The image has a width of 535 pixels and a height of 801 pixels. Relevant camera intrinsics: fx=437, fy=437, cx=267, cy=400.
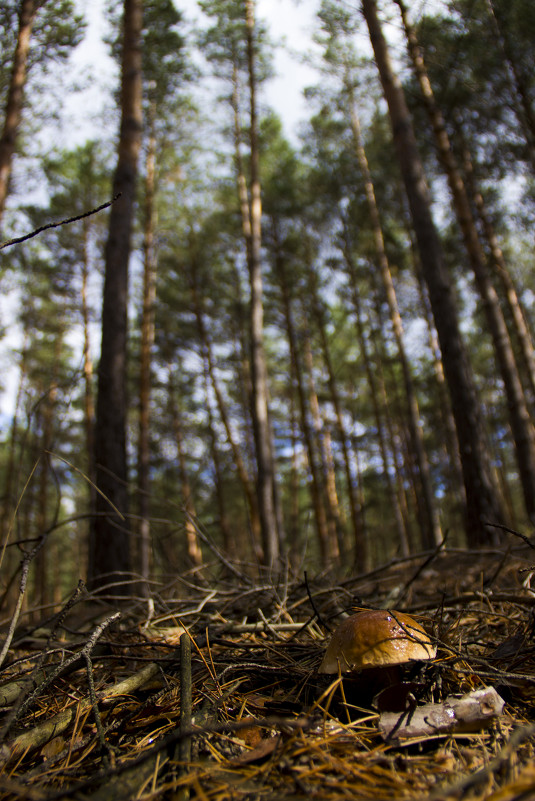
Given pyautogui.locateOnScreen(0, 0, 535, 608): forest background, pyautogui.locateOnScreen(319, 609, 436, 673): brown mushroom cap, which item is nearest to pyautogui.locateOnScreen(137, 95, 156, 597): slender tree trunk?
pyautogui.locateOnScreen(0, 0, 535, 608): forest background

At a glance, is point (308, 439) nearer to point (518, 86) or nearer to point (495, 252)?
point (495, 252)

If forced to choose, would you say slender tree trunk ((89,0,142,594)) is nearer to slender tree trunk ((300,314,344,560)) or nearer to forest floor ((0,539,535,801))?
forest floor ((0,539,535,801))

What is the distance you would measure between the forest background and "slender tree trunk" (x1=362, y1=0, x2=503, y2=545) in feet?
0.08

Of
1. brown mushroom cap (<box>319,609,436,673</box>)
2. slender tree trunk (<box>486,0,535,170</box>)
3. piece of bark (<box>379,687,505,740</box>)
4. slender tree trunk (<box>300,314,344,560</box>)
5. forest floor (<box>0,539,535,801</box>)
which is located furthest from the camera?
slender tree trunk (<box>300,314,344,560</box>)

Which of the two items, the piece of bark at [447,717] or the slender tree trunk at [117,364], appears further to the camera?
the slender tree trunk at [117,364]

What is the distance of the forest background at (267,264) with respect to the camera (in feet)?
17.1

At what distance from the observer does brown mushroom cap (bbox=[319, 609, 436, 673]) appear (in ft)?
3.69

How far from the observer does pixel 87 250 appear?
1278cm

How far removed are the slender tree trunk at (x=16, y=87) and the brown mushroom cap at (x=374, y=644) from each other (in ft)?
29.5

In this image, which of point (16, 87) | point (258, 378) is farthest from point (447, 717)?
point (16, 87)

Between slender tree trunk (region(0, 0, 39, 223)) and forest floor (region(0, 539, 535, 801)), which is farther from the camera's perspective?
slender tree trunk (region(0, 0, 39, 223))

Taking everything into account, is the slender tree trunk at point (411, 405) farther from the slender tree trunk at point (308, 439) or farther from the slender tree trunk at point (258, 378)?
the slender tree trunk at point (258, 378)

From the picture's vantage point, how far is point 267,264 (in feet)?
45.5

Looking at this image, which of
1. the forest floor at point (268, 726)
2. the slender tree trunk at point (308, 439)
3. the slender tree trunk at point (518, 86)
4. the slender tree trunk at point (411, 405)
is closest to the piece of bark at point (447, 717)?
the forest floor at point (268, 726)
